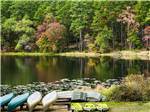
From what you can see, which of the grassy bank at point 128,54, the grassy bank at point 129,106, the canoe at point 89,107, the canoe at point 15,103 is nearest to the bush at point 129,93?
the grassy bank at point 129,106

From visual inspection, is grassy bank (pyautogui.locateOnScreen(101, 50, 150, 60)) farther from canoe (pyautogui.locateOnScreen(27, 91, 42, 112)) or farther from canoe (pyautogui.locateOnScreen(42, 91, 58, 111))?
canoe (pyautogui.locateOnScreen(27, 91, 42, 112))

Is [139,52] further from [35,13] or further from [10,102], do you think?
[10,102]

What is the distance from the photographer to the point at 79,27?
85.0 m

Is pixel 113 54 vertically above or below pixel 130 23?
below

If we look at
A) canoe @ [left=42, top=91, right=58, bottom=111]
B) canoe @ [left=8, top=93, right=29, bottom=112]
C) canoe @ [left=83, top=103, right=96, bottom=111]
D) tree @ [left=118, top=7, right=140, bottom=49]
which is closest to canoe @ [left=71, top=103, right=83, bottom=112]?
canoe @ [left=83, top=103, right=96, bottom=111]

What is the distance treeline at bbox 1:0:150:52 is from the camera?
265 feet

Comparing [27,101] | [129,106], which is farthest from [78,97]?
[27,101]

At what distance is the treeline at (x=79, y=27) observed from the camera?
80812 millimetres

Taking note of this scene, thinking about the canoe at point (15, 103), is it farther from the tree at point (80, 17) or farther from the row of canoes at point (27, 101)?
the tree at point (80, 17)

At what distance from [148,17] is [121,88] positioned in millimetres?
57403

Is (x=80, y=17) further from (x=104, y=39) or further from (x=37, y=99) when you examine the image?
(x=37, y=99)

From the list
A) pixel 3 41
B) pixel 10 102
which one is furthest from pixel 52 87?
pixel 3 41

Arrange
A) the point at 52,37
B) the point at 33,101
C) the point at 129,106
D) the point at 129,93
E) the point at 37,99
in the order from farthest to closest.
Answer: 1. the point at 52,37
2. the point at 129,93
3. the point at 129,106
4. the point at 37,99
5. the point at 33,101

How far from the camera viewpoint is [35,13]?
9544 centimetres
